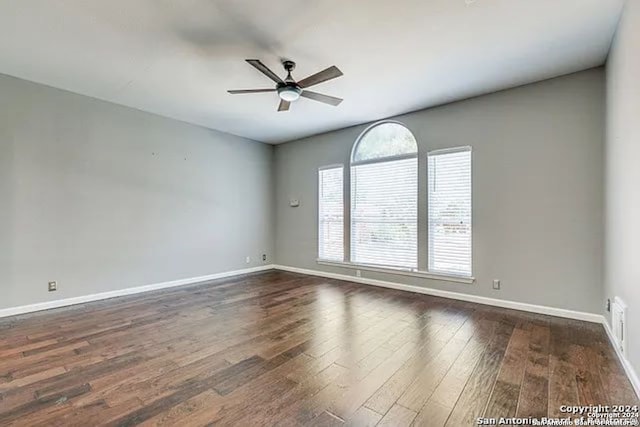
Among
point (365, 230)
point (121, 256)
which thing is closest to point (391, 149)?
point (365, 230)

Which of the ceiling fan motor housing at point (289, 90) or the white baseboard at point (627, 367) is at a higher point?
the ceiling fan motor housing at point (289, 90)

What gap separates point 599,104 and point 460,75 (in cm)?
153

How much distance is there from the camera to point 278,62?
3283 millimetres

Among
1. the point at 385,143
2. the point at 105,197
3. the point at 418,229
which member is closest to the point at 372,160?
the point at 385,143

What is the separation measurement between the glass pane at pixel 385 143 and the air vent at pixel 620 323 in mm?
3030

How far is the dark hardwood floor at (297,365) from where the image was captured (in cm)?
185

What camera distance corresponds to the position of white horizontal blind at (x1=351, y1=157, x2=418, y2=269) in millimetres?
4867

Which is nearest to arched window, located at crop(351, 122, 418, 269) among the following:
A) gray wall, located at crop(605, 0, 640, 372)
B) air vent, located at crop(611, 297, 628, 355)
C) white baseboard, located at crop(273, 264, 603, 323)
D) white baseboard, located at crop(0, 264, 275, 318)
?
white baseboard, located at crop(273, 264, 603, 323)

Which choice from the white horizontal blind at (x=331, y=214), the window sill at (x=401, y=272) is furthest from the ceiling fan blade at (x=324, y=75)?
the window sill at (x=401, y=272)

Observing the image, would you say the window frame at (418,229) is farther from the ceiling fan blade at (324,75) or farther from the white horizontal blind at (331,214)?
the ceiling fan blade at (324,75)

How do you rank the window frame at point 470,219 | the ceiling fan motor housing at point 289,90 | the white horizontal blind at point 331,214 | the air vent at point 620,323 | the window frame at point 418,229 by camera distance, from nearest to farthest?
the air vent at point 620,323, the ceiling fan motor housing at point 289,90, the window frame at point 470,219, the window frame at point 418,229, the white horizontal blind at point 331,214

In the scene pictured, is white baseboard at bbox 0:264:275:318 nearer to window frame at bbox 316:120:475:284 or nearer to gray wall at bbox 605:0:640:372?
window frame at bbox 316:120:475:284

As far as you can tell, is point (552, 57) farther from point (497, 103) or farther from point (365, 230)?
point (365, 230)

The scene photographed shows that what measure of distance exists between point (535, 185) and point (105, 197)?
232 inches
